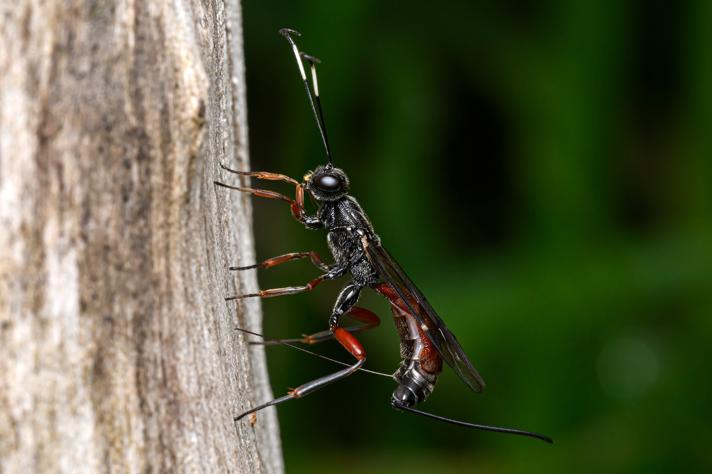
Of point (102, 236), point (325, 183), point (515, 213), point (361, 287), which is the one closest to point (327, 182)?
point (325, 183)

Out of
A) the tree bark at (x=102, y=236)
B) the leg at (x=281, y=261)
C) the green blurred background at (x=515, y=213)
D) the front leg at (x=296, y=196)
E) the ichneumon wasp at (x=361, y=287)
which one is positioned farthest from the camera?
the green blurred background at (x=515, y=213)

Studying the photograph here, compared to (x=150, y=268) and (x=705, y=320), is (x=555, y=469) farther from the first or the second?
(x=150, y=268)

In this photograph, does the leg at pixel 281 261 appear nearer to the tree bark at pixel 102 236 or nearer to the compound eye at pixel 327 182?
the compound eye at pixel 327 182

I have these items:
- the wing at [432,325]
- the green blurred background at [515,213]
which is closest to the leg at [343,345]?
the wing at [432,325]

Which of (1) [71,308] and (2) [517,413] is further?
(2) [517,413]

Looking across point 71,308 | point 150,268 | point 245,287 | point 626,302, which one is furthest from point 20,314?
point 626,302

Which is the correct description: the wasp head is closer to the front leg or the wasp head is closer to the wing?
the front leg

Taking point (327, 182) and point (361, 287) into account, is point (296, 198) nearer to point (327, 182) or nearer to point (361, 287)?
point (327, 182)
